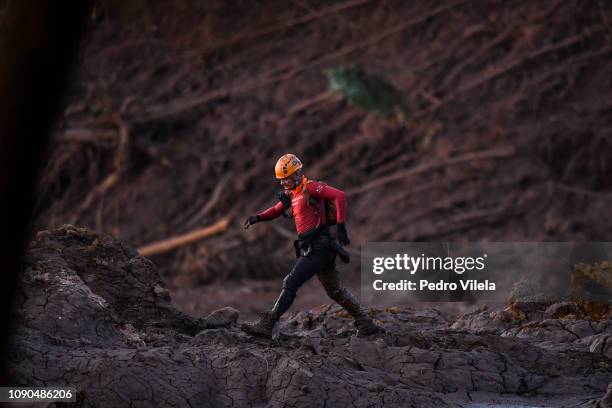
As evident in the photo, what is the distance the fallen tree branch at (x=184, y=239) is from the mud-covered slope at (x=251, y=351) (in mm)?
8838

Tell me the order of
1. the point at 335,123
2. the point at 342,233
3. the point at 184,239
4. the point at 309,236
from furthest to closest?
the point at 335,123 < the point at 184,239 < the point at 309,236 < the point at 342,233

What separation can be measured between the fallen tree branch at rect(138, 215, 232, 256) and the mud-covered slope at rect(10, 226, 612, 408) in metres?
8.84

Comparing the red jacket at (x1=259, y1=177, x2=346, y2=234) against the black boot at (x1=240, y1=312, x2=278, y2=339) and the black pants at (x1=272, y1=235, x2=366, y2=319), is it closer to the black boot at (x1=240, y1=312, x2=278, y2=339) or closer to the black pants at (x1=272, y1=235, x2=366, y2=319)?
the black pants at (x1=272, y1=235, x2=366, y2=319)

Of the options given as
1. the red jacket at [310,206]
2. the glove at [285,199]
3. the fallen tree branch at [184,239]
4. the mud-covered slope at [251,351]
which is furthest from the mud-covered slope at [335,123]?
the red jacket at [310,206]

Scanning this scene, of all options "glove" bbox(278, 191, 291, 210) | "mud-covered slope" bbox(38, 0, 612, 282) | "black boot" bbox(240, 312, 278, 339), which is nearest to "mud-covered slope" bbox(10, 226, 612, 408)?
"black boot" bbox(240, 312, 278, 339)

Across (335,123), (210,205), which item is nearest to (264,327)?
(210,205)

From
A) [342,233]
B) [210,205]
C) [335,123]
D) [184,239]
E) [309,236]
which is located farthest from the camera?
[335,123]

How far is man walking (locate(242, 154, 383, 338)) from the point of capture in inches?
336

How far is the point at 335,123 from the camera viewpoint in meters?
19.7

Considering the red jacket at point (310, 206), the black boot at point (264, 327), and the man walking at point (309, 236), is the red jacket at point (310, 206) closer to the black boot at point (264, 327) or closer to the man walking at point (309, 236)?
the man walking at point (309, 236)

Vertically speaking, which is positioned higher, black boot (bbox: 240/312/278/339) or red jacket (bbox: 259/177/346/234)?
red jacket (bbox: 259/177/346/234)

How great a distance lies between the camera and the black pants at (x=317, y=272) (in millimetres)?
8617

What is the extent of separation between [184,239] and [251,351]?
1111cm

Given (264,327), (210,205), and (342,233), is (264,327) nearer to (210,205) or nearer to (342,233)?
(342,233)
